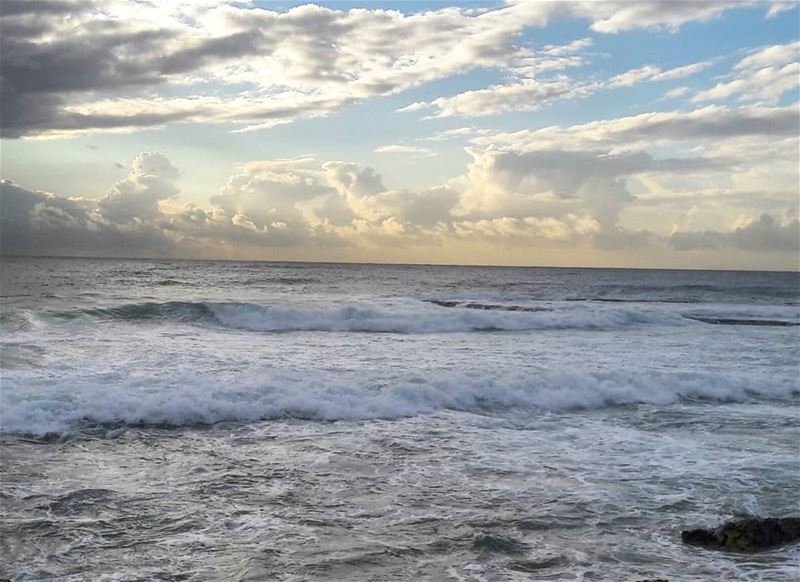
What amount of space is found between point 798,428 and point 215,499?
1023 cm

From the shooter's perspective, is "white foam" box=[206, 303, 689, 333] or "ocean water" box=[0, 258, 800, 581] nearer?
"ocean water" box=[0, 258, 800, 581]

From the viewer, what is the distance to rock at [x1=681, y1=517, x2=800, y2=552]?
6.75m

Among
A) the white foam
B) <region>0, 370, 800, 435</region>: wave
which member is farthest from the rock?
the white foam

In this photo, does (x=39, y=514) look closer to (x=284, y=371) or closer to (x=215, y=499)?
(x=215, y=499)

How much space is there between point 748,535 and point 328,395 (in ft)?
26.8

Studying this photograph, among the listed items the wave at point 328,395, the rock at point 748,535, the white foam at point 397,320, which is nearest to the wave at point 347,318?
the white foam at point 397,320

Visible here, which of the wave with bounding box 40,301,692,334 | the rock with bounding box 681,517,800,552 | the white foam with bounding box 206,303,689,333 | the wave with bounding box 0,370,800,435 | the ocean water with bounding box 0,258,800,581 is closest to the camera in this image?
the ocean water with bounding box 0,258,800,581

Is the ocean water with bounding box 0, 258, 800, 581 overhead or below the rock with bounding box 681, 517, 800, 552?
below

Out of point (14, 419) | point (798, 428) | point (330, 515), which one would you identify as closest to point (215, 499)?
point (330, 515)

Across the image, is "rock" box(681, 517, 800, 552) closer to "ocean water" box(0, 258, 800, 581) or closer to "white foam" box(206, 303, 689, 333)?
"ocean water" box(0, 258, 800, 581)

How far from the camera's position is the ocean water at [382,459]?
6441 mm

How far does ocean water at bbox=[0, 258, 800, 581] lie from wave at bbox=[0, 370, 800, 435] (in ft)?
0.19

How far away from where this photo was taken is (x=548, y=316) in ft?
108

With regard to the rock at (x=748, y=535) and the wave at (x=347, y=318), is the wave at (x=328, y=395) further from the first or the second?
the wave at (x=347, y=318)
